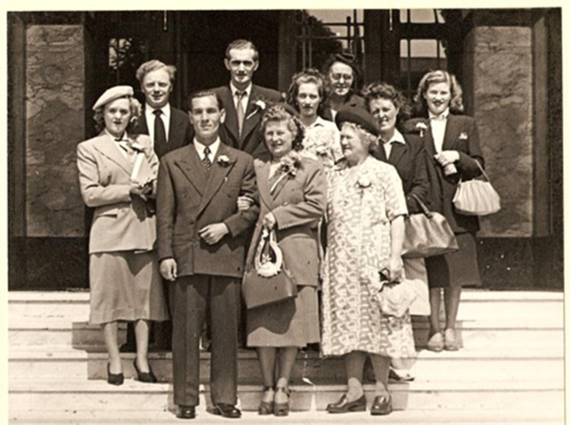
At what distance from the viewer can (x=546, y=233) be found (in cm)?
762

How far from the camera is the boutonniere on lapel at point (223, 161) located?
568 centimetres

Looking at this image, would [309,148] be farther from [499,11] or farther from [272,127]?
[499,11]

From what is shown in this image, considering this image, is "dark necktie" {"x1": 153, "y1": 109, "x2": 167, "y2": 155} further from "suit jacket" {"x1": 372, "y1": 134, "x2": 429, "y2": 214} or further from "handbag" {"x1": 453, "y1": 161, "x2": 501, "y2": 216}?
"handbag" {"x1": 453, "y1": 161, "x2": 501, "y2": 216}

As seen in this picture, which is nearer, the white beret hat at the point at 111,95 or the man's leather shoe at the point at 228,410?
the man's leather shoe at the point at 228,410

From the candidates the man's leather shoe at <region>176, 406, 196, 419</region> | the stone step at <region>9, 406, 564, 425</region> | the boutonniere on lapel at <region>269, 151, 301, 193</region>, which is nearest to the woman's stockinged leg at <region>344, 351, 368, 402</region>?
the stone step at <region>9, 406, 564, 425</region>

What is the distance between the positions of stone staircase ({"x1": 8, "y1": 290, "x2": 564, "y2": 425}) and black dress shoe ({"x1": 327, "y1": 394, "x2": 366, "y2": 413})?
0.04 metres

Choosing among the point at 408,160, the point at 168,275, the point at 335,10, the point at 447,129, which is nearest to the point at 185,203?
the point at 168,275

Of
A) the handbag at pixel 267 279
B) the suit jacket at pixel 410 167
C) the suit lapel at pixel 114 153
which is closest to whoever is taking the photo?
the handbag at pixel 267 279

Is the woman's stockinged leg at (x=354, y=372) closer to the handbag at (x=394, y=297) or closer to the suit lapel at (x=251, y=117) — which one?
the handbag at (x=394, y=297)

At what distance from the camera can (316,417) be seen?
570 centimetres

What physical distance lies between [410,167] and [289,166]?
859 millimetres

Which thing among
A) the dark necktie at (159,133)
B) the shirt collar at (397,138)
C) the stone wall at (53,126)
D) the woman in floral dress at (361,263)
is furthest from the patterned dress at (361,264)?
the stone wall at (53,126)

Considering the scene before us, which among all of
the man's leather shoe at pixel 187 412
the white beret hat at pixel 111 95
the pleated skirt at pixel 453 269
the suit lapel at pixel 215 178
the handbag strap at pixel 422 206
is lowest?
the man's leather shoe at pixel 187 412

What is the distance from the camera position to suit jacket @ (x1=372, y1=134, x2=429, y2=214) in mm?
6027
